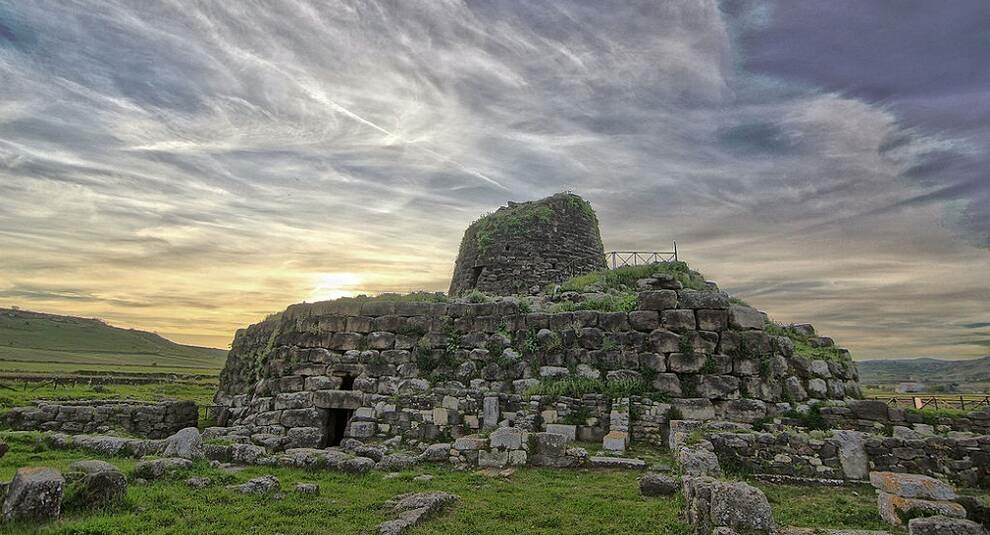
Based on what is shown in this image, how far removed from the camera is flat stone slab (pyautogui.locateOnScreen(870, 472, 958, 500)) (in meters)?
6.37

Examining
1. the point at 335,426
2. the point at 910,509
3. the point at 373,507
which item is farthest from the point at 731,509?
the point at 335,426

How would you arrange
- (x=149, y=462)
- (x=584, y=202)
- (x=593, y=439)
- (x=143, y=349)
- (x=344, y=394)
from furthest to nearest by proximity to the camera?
(x=143, y=349)
(x=584, y=202)
(x=344, y=394)
(x=593, y=439)
(x=149, y=462)

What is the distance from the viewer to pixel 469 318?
14.9 metres

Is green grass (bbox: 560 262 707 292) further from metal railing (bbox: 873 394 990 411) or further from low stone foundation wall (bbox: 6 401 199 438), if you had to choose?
low stone foundation wall (bbox: 6 401 199 438)

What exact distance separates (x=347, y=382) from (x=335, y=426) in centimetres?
123

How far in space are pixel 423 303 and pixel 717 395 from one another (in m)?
8.00

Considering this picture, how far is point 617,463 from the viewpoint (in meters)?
10.1

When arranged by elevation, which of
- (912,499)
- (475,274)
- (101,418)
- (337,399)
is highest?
(475,274)

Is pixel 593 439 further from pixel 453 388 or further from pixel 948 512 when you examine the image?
pixel 948 512

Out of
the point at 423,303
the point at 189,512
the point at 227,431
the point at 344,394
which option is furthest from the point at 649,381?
the point at 227,431

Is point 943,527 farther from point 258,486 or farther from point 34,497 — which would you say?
point 34,497

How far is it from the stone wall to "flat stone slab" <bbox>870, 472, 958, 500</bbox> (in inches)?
192

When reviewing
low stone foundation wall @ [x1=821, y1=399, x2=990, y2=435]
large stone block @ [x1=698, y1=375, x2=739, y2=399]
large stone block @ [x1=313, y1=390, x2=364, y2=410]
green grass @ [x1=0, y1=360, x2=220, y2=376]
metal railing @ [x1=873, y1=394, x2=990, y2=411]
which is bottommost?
green grass @ [x1=0, y1=360, x2=220, y2=376]

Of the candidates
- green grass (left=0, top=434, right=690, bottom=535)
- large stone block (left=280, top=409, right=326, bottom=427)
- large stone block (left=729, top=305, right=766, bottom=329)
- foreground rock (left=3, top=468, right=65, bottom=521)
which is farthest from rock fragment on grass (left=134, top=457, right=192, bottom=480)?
large stone block (left=729, top=305, right=766, bottom=329)
